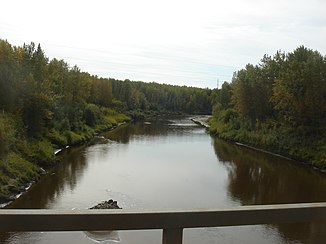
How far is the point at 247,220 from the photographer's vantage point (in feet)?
9.71

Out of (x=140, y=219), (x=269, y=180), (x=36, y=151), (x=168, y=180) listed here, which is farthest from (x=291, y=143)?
(x=140, y=219)

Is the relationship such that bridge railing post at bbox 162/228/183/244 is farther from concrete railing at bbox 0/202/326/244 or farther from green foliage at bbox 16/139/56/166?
green foliage at bbox 16/139/56/166

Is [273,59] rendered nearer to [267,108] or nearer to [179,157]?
[267,108]

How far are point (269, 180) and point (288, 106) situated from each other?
16.0 metres

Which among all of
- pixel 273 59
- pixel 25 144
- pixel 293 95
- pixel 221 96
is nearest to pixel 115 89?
pixel 221 96

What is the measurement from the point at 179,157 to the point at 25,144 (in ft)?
49.6

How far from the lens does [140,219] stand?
2725mm

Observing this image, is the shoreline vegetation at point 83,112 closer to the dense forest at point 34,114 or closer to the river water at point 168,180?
the dense forest at point 34,114

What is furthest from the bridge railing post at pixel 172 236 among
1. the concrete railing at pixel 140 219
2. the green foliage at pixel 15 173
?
the green foliage at pixel 15 173

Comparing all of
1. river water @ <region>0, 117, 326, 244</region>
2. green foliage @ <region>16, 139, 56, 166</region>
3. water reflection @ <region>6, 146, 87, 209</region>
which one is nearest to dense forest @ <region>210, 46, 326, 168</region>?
river water @ <region>0, 117, 326, 244</region>

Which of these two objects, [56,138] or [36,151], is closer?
[36,151]

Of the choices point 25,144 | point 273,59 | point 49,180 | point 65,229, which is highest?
point 273,59

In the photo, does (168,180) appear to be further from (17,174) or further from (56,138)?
(56,138)

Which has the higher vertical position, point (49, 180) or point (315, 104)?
point (315, 104)
